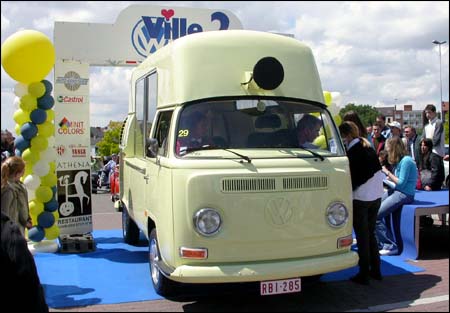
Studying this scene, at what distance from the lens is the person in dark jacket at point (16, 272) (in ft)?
9.40

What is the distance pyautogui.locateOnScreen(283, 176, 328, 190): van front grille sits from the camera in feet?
15.0

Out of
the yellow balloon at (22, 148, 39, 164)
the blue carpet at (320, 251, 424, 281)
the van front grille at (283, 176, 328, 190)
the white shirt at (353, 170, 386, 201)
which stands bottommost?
the blue carpet at (320, 251, 424, 281)

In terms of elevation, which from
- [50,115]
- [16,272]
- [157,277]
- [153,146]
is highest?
[50,115]

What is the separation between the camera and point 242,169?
4.50 m

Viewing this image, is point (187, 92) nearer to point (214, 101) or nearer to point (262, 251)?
point (214, 101)

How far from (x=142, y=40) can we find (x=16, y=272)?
627 centimetres

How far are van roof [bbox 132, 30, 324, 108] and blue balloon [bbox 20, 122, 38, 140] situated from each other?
8.36ft

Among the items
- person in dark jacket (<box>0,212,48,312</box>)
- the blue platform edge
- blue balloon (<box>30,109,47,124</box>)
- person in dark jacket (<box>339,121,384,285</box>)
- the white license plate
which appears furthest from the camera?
blue balloon (<box>30,109,47,124</box>)

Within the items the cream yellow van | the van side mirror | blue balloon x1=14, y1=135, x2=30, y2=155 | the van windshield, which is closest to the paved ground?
the cream yellow van

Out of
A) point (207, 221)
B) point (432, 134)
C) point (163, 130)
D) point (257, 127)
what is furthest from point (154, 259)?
point (432, 134)

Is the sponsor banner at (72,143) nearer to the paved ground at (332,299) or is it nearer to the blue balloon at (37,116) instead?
the blue balloon at (37,116)

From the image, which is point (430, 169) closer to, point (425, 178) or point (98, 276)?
point (425, 178)

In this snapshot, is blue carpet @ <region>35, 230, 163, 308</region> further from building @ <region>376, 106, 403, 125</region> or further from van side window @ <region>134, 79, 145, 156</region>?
building @ <region>376, 106, 403, 125</region>

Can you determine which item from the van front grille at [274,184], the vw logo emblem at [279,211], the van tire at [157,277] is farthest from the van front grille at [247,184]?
the van tire at [157,277]
